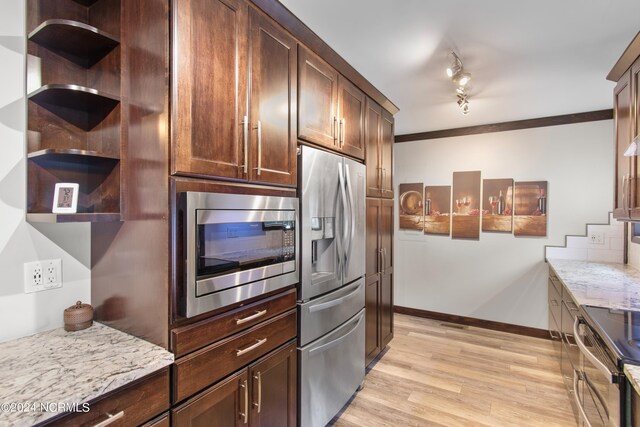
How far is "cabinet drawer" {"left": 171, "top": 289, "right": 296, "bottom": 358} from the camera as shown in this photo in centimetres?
117

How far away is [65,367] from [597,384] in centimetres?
225

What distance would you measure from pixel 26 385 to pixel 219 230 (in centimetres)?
72

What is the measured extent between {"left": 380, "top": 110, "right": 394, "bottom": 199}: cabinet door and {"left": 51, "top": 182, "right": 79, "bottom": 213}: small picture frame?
7.62 ft

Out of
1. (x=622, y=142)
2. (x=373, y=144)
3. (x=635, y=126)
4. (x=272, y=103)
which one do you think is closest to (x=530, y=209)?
(x=622, y=142)

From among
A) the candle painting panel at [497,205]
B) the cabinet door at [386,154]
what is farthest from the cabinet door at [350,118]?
the candle painting panel at [497,205]

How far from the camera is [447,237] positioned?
4.17 metres

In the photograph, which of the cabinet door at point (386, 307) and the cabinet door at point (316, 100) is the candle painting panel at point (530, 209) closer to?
the cabinet door at point (386, 307)

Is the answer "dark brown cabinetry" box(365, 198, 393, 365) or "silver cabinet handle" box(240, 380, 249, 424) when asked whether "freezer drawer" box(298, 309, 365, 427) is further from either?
"silver cabinet handle" box(240, 380, 249, 424)

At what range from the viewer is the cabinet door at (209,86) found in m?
1.16

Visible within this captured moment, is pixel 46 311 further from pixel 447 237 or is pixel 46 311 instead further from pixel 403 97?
pixel 447 237

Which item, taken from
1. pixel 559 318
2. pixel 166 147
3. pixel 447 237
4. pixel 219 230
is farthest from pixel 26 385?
pixel 447 237

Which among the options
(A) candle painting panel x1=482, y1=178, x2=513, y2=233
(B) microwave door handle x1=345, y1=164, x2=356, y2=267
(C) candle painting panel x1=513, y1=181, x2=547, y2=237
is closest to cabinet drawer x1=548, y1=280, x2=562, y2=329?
(C) candle painting panel x1=513, y1=181, x2=547, y2=237

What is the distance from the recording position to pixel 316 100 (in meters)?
1.97

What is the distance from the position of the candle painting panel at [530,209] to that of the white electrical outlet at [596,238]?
1.34ft
